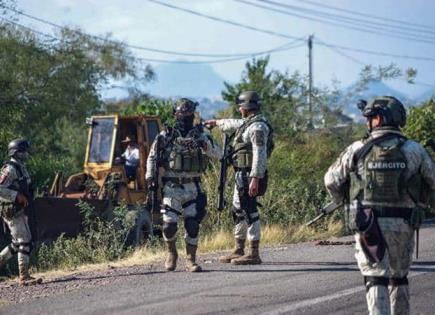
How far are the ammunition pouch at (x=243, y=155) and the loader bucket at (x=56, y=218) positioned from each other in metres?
4.90

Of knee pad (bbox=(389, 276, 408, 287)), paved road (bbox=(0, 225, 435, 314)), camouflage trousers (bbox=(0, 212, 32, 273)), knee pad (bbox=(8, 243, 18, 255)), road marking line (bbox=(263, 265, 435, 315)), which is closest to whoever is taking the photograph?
knee pad (bbox=(389, 276, 408, 287))

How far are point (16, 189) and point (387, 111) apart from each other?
5.46 meters

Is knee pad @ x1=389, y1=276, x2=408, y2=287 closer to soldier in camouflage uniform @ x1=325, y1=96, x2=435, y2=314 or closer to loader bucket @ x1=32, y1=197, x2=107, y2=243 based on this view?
soldier in camouflage uniform @ x1=325, y1=96, x2=435, y2=314

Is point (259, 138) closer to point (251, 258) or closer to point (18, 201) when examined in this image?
point (251, 258)

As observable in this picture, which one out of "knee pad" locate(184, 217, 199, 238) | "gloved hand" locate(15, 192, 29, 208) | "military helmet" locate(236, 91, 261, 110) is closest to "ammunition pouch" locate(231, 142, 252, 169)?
"military helmet" locate(236, 91, 261, 110)

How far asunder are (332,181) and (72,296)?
3.40 m


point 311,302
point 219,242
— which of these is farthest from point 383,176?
point 219,242

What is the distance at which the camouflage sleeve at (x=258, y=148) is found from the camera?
32.2 ft

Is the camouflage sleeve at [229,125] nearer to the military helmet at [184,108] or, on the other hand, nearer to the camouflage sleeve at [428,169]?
the military helmet at [184,108]

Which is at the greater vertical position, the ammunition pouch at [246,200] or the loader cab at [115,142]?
the loader cab at [115,142]

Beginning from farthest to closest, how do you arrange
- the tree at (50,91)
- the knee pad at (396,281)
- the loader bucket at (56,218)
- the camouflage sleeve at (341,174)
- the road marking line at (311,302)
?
the tree at (50,91) → the loader bucket at (56,218) → the road marking line at (311,302) → the camouflage sleeve at (341,174) → the knee pad at (396,281)

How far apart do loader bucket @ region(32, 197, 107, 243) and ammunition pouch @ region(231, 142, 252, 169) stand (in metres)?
4.90

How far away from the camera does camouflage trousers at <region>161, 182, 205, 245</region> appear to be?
9.88 m

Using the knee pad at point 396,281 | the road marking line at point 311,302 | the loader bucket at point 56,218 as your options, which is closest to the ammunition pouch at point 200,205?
the road marking line at point 311,302
